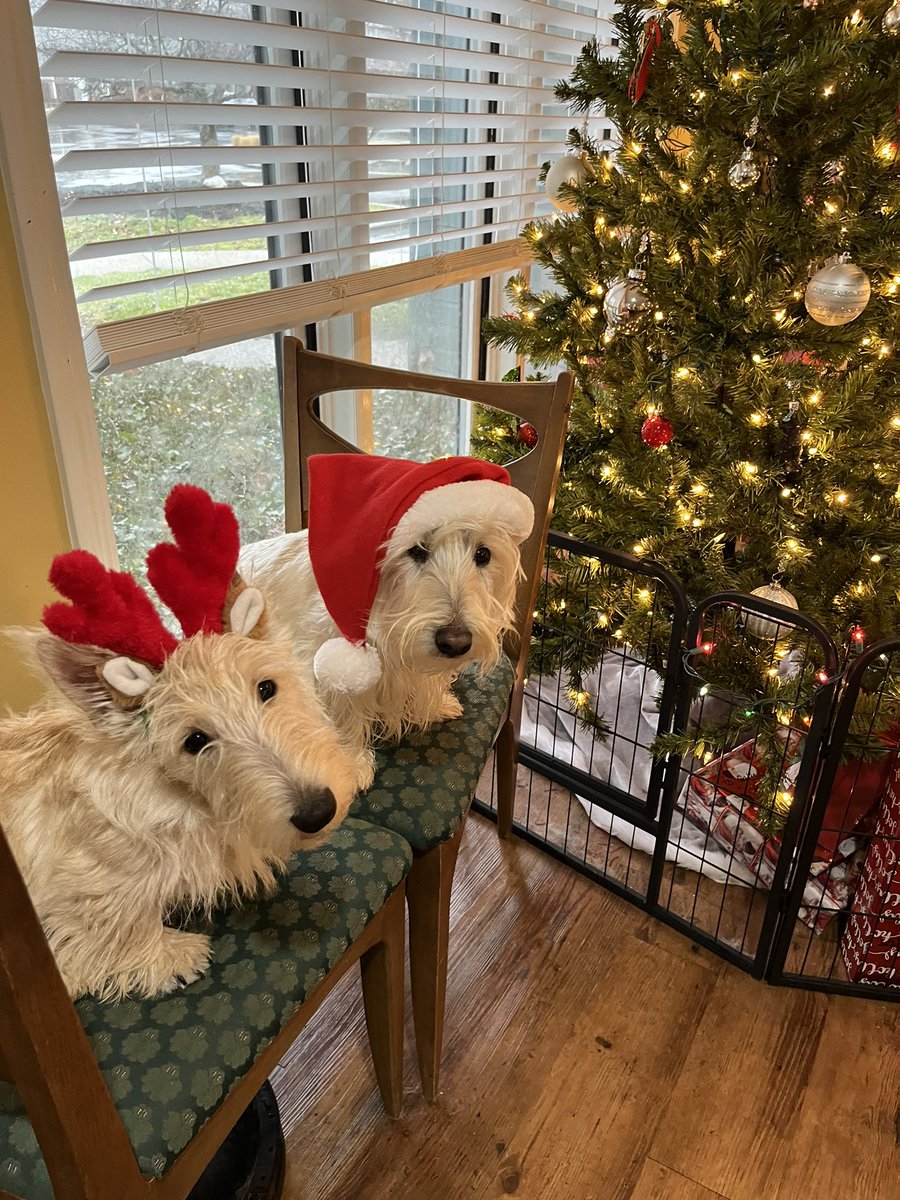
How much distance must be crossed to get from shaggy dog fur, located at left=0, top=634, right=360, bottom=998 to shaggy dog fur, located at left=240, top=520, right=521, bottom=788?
22 cm

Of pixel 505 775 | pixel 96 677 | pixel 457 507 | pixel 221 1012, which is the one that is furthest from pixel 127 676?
pixel 505 775

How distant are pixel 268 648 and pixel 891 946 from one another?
1250 mm

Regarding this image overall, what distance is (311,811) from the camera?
0.70 m

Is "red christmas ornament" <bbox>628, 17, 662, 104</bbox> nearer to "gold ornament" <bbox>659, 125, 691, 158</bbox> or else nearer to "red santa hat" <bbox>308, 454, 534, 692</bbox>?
"gold ornament" <bbox>659, 125, 691, 158</bbox>

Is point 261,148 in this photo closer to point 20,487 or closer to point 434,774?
point 20,487

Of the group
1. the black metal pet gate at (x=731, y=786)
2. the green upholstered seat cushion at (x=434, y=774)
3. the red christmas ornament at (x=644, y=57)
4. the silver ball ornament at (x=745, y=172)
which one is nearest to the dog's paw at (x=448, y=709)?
the green upholstered seat cushion at (x=434, y=774)

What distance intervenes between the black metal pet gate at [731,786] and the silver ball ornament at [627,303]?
18.7 inches

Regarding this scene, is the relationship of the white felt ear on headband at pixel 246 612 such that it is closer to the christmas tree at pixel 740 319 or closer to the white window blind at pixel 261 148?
the white window blind at pixel 261 148

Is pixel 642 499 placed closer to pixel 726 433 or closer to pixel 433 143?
pixel 726 433

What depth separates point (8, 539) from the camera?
3.50ft

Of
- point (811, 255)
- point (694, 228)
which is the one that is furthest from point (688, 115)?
point (811, 255)

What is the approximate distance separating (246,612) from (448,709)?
47 centimetres

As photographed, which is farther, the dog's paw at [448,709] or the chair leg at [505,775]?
the chair leg at [505,775]

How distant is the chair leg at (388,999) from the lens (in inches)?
40.9
